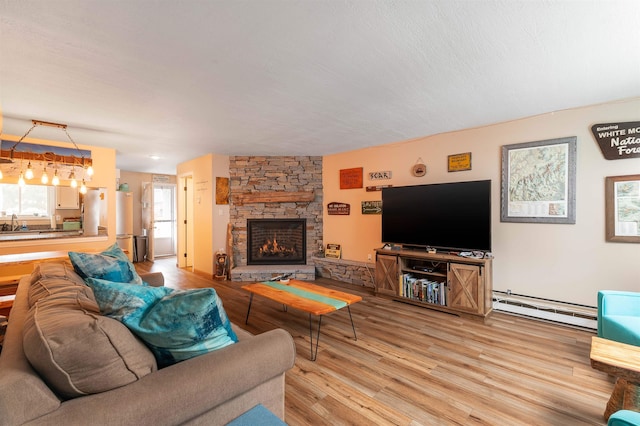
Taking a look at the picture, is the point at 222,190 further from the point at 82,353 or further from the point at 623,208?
the point at 623,208

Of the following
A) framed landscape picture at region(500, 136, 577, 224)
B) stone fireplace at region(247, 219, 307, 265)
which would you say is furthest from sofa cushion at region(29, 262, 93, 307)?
framed landscape picture at region(500, 136, 577, 224)

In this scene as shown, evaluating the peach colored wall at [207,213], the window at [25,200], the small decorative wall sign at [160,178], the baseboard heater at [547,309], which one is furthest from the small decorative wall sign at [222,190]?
the baseboard heater at [547,309]

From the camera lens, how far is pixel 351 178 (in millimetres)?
5102

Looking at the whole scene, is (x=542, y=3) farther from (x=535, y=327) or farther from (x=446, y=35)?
(x=535, y=327)

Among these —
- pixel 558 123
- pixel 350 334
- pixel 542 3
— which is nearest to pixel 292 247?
pixel 350 334

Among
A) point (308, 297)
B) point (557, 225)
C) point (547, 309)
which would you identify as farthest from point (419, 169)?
point (308, 297)

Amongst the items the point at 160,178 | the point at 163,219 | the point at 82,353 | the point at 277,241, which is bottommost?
the point at 277,241

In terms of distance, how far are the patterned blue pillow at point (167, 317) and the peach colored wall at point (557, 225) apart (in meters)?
3.57

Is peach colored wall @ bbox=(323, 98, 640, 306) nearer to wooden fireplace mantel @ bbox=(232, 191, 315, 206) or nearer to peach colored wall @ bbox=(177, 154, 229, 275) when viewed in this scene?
wooden fireplace mantel @ bbox=(232, 191, 315, 206)

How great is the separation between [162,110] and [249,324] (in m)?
2.51

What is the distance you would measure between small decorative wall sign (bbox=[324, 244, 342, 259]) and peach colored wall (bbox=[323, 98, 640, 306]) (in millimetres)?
1824

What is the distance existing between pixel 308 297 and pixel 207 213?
3.43m

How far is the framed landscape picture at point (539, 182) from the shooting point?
3.09 m

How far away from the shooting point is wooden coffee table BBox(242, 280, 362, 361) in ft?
8.38
